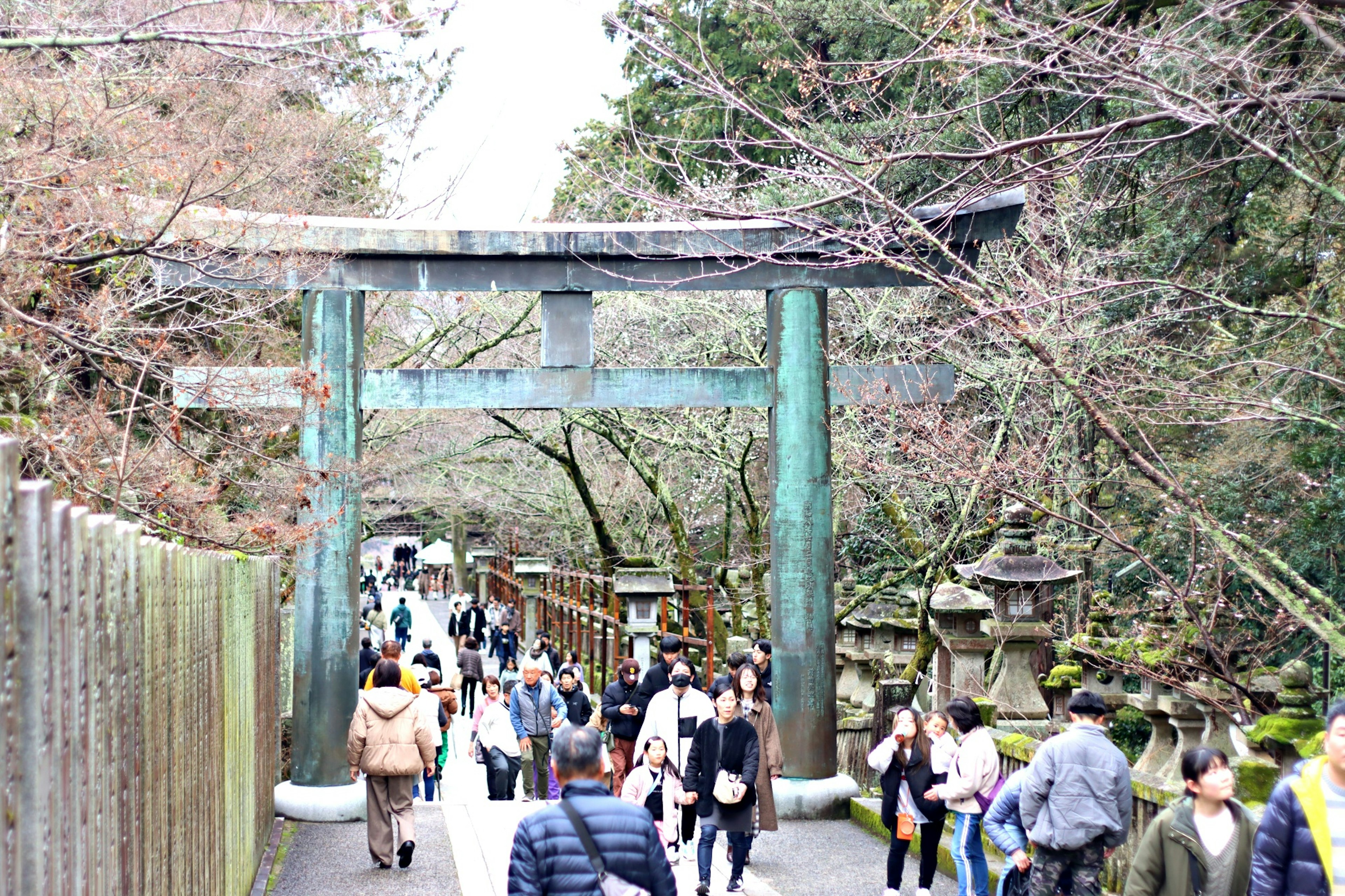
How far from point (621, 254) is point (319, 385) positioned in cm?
301

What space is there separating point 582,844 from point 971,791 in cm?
433

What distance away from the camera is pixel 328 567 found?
37.7 feet

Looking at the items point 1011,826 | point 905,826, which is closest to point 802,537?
point 905,826

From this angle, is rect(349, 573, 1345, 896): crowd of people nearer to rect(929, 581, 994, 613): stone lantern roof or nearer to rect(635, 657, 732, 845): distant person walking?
rect(635, 657, 732, 845): distant person walking

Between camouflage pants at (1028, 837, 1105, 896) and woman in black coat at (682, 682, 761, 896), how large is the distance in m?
2.56

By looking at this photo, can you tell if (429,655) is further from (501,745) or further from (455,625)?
(455,625)

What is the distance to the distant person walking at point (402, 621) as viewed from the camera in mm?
29453

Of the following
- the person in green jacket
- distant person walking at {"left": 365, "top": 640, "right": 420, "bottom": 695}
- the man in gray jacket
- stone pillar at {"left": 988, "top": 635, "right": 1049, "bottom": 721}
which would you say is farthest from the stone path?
the person in green jacket

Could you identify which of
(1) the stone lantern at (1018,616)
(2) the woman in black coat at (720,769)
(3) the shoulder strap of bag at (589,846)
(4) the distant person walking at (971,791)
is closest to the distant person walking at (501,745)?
(2) the woman in black coat at (720,769)

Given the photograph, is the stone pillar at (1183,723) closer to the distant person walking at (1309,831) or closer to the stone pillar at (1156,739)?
the stone pillar at (1156,739)

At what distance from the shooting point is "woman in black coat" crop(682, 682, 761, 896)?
29.6 feet

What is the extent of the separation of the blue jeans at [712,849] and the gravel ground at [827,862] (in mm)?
386

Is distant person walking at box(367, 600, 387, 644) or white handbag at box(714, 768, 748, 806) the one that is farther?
distant person walking at box(367, 600, 387, 644)

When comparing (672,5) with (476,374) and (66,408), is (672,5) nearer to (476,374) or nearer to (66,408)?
(476,374)
